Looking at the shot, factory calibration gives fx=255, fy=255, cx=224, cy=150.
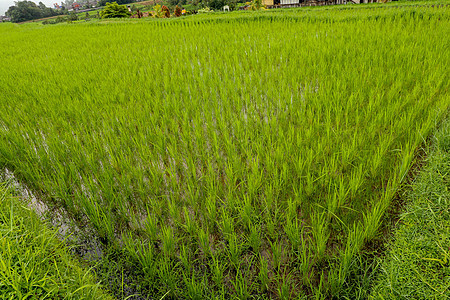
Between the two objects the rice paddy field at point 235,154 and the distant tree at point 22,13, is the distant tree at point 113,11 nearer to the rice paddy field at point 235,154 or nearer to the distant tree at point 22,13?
the rice paddy field at point 235,154

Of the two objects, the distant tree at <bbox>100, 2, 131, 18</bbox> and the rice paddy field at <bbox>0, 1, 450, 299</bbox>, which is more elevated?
the distant tree at <bbox>100, 2, 131, 18</bbox>

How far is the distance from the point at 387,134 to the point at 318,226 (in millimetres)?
1038

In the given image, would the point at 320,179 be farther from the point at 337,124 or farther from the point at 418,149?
the point at 418,149

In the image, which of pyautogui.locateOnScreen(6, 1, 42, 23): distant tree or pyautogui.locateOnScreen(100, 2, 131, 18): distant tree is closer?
pyautogui.locateOnScreen(100, 2, 131, 18): distant tree

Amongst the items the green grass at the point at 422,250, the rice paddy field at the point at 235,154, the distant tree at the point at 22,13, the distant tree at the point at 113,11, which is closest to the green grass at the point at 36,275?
the rice paddy field at the point at 235,154

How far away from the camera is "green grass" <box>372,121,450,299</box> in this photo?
2.83ft

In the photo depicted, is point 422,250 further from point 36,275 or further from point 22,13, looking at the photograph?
point 22,13

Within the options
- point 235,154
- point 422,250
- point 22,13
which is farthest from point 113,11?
point 22,13

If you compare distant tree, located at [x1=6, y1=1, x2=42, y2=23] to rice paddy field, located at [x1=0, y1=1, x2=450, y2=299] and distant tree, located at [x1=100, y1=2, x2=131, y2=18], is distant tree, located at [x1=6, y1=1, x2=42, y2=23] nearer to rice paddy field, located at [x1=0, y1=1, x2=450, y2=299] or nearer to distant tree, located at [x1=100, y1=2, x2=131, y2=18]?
distant tree, located at [x1=100, y1=2, x2=131, y2=18]

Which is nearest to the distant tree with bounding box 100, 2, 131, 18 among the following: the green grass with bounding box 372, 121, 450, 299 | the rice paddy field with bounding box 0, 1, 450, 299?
the rice paddy field with bounding box 0, 1, 450, 299

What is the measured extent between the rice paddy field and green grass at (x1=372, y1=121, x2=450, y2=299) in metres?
0.11

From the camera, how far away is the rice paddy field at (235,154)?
1.10 metres

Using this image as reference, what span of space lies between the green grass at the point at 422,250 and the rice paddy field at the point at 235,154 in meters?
0.11

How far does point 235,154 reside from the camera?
5.41ft
